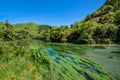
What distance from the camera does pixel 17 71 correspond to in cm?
1191

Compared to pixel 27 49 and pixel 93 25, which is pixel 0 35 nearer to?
pixel 27 49

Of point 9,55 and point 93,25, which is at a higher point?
point 93,25

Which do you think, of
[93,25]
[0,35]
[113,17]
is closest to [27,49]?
[0,35]

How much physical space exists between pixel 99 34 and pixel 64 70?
102000 millimetres

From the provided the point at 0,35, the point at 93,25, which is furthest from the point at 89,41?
the point at 0,35

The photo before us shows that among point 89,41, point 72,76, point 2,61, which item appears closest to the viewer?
point 2,61

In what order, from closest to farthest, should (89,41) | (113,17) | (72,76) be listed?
(72,76) → (89,41) → (113,17)

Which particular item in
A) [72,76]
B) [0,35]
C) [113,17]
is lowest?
[72,76]

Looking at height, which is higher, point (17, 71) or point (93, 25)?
point (93, 25)

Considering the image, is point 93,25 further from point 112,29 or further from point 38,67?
point 38,67

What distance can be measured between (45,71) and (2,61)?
2.45 m

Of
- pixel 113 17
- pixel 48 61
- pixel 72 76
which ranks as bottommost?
pixel 72 76

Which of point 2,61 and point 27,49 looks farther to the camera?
point 27,49

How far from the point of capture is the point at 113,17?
133500mm
